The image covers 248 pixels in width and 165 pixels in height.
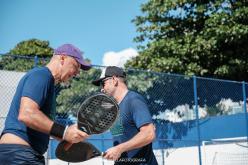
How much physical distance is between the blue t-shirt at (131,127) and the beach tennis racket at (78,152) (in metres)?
0.73

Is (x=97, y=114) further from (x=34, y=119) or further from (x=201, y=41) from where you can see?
(x=201, y=41)

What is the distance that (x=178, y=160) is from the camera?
1107 cm

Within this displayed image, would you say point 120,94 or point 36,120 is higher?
point 120,94

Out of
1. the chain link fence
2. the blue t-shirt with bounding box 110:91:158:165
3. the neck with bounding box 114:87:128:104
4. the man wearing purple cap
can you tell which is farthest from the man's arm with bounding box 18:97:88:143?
the chain link fence

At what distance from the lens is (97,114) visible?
10.1 feet

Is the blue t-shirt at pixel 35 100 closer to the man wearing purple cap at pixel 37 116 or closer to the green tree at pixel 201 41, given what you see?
the man wearing purple cap at pixel 37 116

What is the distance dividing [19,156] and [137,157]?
1395mm

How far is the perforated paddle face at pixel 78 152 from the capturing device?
10.8 ft

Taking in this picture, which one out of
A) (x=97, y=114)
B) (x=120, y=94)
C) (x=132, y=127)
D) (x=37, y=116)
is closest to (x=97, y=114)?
(x=97, y=114)

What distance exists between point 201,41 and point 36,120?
14.1 m

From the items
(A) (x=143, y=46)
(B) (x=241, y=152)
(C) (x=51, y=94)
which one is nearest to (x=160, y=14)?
(A) (x=143, y=46)

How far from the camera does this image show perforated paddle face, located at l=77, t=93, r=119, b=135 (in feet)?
9.86

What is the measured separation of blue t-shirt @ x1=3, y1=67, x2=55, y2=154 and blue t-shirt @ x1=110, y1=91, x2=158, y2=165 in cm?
107

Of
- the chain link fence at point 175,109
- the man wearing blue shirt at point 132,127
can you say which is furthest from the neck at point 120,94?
the chain link fence at point 175,109
